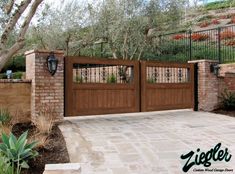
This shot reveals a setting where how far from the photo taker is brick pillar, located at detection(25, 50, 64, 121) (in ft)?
28.9

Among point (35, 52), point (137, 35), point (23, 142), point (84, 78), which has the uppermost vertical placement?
point (137, 35)

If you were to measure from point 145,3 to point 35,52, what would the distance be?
24.3ft

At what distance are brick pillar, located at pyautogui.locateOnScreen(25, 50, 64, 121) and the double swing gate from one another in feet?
1.40

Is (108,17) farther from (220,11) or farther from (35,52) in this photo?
(220,11)

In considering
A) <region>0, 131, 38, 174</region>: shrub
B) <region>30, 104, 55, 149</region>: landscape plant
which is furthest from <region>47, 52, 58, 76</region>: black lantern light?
<region>0, 131, 38, 174</region>: shrub

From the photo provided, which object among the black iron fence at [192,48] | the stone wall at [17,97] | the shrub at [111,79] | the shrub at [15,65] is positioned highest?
the black iron fence at [192,48]

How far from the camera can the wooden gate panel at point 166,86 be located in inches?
445

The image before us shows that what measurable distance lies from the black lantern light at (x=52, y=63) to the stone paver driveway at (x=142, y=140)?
1.40 metres

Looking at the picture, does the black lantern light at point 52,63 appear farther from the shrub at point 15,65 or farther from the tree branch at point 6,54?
the shrub at point 15,65

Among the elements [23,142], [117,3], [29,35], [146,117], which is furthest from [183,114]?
[29,35]

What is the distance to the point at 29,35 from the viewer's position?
20312 millimetres

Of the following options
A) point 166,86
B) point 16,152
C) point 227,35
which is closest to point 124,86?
point 166,86

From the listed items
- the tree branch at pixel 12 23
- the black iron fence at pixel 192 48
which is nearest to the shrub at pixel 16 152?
the tree branch at pixel 12 23

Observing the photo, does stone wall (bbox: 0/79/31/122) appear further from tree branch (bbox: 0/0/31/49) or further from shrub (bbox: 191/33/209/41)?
shrub (bbox: 191/33/209/41)
